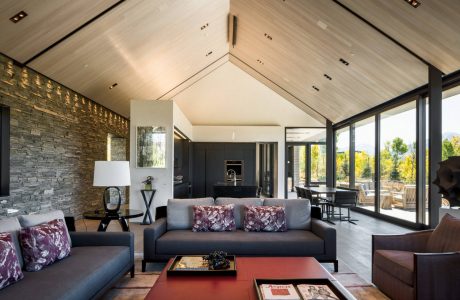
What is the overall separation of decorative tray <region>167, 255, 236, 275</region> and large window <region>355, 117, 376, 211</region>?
260 inches

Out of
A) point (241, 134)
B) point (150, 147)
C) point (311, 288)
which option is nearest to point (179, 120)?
point (150, 147)

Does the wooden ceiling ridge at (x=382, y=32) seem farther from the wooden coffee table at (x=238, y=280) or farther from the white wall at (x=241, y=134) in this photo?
the white wall at (x=241, y=134)

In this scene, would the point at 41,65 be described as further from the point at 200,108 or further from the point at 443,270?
the point at 200,108

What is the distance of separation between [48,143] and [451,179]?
251 inches

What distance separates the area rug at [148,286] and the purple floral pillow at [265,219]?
87 cm

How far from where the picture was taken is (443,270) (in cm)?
252

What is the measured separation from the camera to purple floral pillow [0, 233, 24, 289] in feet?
7.06

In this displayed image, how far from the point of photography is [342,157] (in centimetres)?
1039

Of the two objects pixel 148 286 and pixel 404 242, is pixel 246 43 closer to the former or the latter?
pixel 404 242

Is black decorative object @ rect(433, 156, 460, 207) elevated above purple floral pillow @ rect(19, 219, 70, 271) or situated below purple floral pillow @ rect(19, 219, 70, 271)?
above

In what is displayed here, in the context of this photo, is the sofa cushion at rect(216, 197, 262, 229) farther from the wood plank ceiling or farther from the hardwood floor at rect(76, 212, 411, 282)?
the wood plank ceiling

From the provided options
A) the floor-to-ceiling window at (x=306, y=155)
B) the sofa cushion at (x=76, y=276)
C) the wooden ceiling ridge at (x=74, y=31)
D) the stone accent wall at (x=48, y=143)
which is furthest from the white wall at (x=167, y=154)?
the floor-to-ceiling window at (x=306, y=155)

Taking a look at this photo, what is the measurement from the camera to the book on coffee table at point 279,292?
2084mm

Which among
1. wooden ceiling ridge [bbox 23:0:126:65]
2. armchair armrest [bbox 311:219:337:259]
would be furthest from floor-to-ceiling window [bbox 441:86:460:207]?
wooden ceiling ridge [bbox 23:0:126:65]
